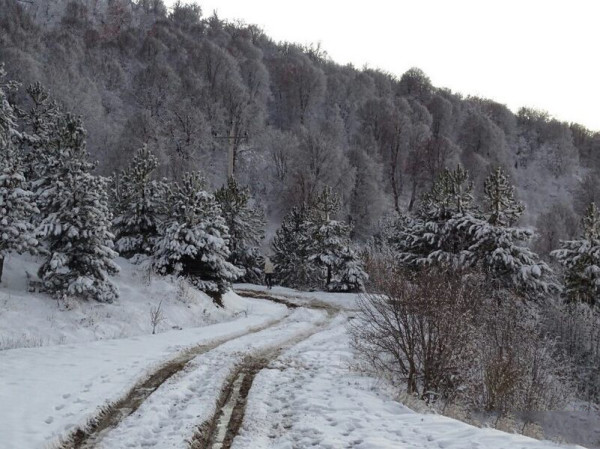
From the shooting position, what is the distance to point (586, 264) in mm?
24812

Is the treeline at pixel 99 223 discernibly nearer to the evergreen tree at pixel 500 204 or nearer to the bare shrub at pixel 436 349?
the bare shrub at pixel 436 349

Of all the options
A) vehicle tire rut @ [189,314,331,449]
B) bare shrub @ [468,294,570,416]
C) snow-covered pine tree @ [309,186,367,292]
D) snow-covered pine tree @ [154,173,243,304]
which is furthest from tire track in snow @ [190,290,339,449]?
snow-covered pine tree @ [309,186,367,292]

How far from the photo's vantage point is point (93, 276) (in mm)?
16328

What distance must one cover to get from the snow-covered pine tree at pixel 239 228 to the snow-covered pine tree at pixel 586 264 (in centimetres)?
2047

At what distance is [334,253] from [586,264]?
1518 cm

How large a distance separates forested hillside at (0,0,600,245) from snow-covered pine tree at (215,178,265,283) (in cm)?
649

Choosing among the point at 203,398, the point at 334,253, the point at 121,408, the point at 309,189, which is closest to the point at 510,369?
the point at 203,398

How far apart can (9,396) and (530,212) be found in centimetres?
8195

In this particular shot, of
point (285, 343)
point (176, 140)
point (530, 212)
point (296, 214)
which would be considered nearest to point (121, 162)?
point (176, 140)

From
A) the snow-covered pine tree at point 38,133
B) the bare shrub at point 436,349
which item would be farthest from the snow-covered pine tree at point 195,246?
the bare shrub at point 436,349

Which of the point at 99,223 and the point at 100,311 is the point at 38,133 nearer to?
the point at 99,223

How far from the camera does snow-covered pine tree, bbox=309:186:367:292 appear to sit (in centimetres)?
3250

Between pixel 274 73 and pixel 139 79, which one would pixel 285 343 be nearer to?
pixel 139 79

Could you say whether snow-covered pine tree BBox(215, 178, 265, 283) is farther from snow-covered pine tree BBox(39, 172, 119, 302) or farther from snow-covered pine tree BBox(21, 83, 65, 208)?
snow-covered pine tree BBox(39, 172, 119, 302)
